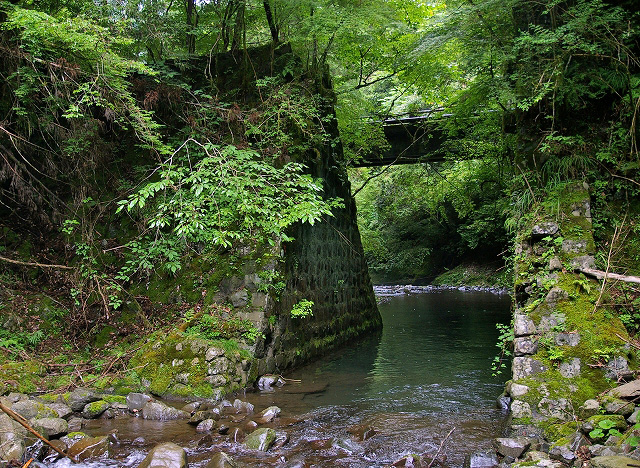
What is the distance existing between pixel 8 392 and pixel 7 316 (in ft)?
5.94

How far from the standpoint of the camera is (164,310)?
711cm

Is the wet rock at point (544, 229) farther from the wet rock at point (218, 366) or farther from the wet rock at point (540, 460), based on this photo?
the wet rock at point (218, 366)

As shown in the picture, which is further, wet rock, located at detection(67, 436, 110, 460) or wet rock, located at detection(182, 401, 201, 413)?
wet rock, located at detection(182, 401, 201, 413)

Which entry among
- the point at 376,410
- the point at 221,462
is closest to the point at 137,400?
the point at 221,462

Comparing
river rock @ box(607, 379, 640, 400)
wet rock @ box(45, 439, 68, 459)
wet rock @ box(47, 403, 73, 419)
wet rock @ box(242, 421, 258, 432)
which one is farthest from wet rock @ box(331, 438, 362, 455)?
wet rock @ box(47, 403, 73, 419)

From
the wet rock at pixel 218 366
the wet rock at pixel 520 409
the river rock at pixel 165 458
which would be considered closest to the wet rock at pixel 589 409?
the wet rock at pixel 520 409

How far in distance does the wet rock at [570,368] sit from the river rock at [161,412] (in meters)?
3.95

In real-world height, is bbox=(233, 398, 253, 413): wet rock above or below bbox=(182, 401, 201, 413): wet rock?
below

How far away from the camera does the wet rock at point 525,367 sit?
4.86 meters

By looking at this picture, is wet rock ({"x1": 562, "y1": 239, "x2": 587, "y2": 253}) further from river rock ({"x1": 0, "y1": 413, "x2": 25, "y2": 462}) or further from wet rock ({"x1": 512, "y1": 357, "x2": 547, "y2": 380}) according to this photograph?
river rock ({"x1": 0, "y1": 413, "x2": 25, "y2": 462})

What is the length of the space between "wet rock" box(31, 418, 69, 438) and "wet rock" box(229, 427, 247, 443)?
155cm

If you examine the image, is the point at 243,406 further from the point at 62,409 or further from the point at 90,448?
the point at 62,409

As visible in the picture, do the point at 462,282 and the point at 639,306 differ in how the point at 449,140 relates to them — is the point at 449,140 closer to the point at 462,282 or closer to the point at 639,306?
the point at 639,306

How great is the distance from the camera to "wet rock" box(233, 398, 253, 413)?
18.1 feet
